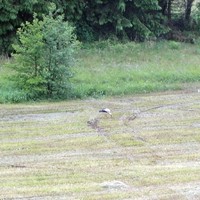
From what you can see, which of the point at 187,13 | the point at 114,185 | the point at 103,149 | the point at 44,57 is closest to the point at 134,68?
the point at 44,57

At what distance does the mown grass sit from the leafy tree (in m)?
0.58

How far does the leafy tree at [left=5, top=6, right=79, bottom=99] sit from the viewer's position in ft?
76.4

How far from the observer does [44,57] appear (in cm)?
2350

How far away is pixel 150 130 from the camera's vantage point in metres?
18.7

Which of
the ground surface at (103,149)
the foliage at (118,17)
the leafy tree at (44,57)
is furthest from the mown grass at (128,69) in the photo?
the foliage at (118,17)

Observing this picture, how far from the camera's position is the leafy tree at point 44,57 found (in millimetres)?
23281

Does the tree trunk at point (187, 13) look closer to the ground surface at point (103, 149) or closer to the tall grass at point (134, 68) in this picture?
the tall grass at point (134, 68)

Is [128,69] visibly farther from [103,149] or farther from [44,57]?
[103,149]

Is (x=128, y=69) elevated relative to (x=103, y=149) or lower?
lower

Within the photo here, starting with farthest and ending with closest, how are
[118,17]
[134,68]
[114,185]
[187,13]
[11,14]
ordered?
[187,13]
[118,17]
[11,14]
[134,68]
[114,185]

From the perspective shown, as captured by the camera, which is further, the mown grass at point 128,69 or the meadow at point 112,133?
the mown grass at point 128,69

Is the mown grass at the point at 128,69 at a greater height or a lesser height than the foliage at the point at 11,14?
lesser

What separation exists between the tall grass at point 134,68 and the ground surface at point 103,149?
3.61 feet

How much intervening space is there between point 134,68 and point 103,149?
12.5m
